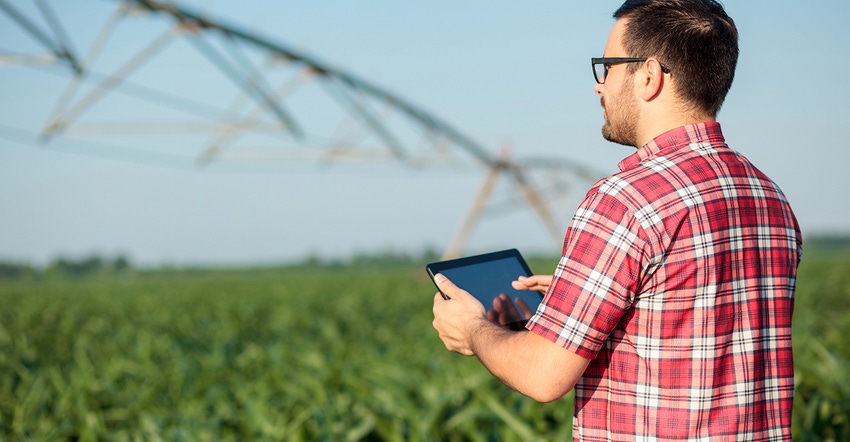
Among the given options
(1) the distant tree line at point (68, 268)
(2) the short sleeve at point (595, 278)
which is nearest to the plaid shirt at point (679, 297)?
(2) the short sleeve at point (595, 278)

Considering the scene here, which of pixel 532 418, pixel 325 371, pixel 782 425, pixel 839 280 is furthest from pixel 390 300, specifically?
pixel 782 425

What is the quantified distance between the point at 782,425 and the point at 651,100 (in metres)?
0.71

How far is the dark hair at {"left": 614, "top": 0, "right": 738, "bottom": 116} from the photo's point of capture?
1.46m

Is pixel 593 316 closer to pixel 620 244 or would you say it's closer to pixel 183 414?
pixel 620 244

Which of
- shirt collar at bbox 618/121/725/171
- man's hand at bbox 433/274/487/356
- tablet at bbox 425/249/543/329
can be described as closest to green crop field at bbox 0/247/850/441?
tablet at bbox 425/249/543/329

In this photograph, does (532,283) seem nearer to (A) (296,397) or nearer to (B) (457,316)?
(B) (457,316)

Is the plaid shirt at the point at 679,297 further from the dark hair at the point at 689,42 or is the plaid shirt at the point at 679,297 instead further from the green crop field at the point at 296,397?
the green crop field at the point at 296,397


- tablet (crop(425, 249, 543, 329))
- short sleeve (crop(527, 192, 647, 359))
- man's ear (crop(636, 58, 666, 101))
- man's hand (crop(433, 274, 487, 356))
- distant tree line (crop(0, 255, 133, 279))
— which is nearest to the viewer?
short sleeve (crop(527, 192, 647, 359))

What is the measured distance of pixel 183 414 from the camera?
3.95m

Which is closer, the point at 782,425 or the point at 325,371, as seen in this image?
the point at 782,425

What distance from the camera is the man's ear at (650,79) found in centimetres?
145

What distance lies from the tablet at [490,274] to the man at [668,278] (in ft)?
0.39

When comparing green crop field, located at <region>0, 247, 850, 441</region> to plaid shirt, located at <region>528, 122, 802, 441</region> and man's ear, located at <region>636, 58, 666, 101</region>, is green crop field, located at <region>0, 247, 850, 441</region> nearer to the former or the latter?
plaid shirt, located at <region>528, 122, 802, 441</region>

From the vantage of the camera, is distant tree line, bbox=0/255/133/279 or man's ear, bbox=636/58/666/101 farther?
distant tree line, bbox=0/255/133/279
